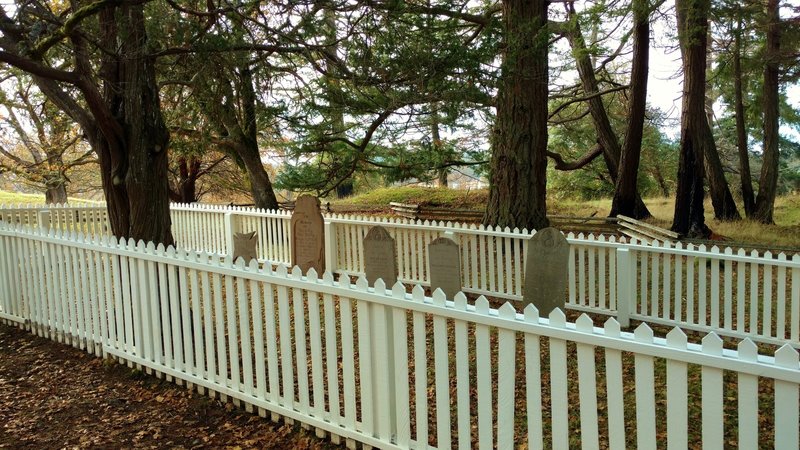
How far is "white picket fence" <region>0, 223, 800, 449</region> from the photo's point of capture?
2564mm

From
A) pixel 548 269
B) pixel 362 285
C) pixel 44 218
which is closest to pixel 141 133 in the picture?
pixel 362 285

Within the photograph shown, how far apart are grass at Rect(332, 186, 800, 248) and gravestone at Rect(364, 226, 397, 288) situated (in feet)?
26.2

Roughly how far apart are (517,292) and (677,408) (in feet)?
18.4

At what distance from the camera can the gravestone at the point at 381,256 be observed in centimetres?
800

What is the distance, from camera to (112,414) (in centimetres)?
446

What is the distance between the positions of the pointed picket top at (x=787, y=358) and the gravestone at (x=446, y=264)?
16.8ft

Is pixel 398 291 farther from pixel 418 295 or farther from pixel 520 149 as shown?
pixel 520 149

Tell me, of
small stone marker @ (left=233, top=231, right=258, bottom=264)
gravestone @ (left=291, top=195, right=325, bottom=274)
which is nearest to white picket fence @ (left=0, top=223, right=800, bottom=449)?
gravestone @ (left=291, top=195, right=325, bottom=274)

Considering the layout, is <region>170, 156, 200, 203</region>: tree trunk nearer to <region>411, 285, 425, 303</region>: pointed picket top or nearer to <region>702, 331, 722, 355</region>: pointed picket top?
<region>411, 285, 425, 303</region>: pointed picket top

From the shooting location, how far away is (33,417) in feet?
14.6

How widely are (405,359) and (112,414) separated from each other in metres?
2.68

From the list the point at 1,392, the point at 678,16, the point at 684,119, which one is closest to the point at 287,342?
the point at 1,392

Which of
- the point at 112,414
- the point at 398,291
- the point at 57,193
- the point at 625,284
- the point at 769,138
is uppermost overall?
the point at 769,138

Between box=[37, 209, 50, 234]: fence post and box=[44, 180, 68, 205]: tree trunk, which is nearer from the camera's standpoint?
box=[37, 209, 50, 234]: fence post
